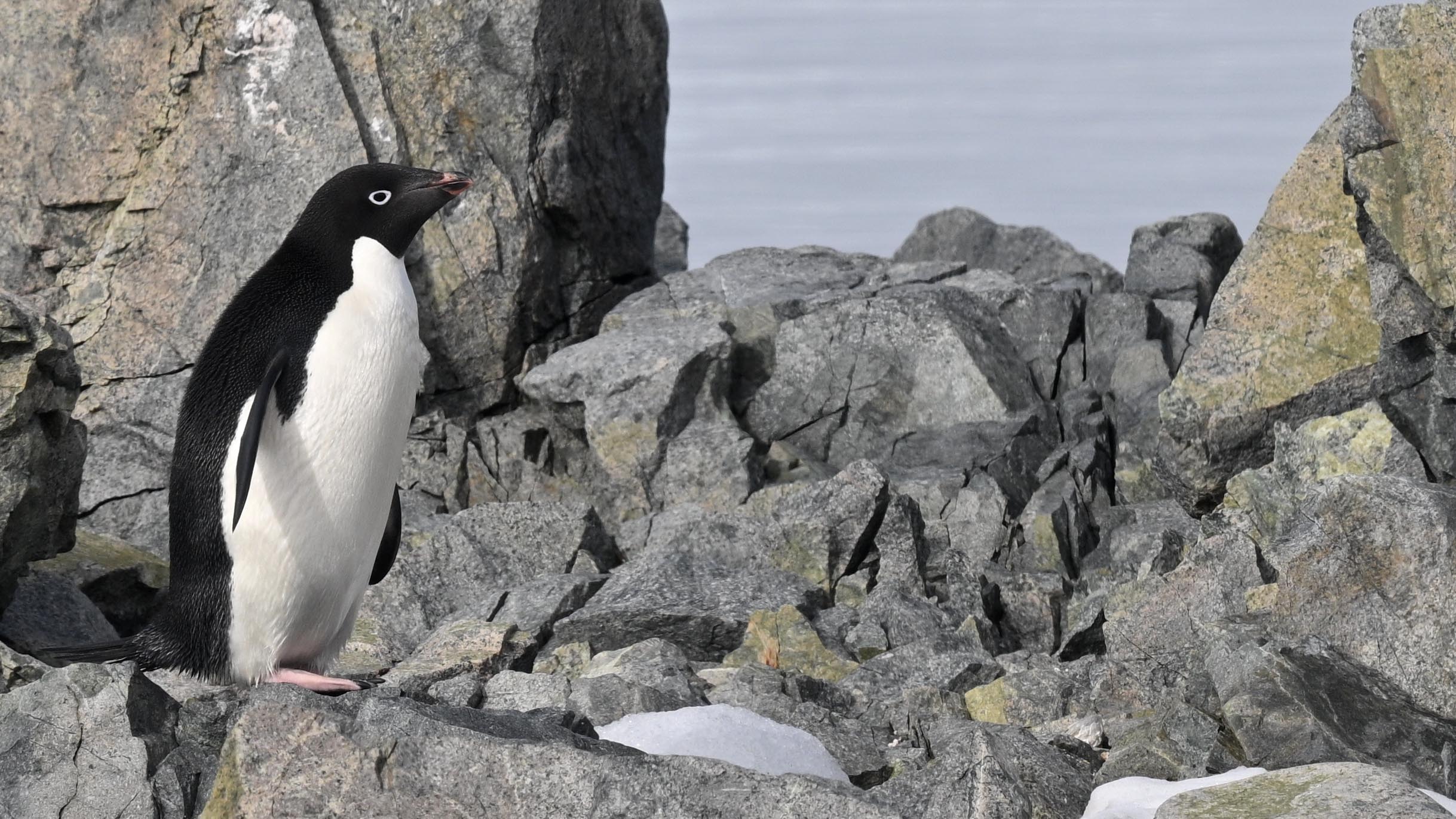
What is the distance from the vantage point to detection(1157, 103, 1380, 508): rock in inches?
420

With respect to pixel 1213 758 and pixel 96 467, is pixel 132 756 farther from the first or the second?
pixel 96 467

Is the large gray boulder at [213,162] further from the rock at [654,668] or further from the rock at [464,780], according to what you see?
the rock at [464,780]

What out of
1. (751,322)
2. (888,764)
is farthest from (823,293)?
(888,764)

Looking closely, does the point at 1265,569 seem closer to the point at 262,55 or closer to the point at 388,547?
the point at 388,547

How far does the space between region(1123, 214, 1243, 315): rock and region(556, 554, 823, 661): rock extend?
7.03 m

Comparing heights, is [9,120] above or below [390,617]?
above

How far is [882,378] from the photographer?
46.5ft

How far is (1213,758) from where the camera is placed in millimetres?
6438

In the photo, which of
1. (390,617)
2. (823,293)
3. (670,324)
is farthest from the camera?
(823,293)

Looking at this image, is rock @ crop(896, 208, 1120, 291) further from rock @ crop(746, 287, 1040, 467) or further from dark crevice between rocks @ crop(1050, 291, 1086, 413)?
rock @ crop(746, 287, 1040, 467)

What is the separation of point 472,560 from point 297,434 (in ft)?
15.0

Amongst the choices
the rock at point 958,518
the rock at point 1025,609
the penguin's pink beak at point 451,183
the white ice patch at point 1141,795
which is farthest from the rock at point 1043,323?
the white ice patch at point 1141,795

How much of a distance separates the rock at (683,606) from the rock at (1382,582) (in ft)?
9.99

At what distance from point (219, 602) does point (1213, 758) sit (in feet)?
13.4
